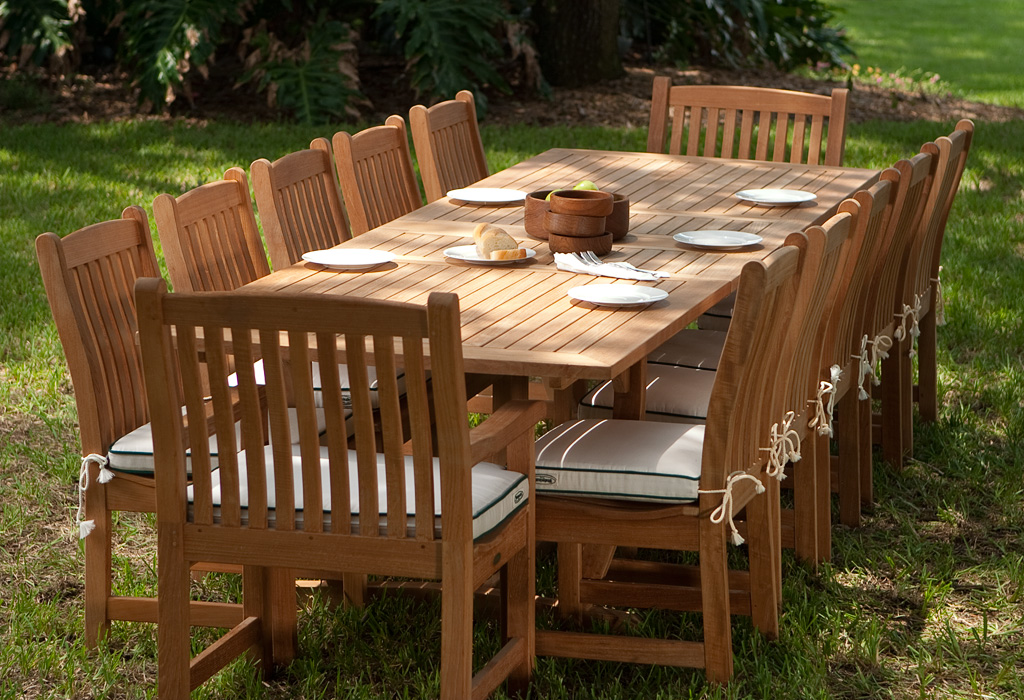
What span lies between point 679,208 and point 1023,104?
8.31 m

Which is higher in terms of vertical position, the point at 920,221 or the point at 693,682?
the point at 920,221

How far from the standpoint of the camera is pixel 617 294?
296 centimetres

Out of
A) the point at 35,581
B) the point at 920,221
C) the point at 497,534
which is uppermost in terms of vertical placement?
the point at 920,221

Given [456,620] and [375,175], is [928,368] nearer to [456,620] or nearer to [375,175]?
[375,175]

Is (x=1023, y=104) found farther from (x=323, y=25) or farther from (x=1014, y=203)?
(x=323, y=25)

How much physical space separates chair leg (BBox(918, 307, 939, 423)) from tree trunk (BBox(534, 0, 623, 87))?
6.28m

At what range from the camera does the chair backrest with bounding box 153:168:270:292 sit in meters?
3.14

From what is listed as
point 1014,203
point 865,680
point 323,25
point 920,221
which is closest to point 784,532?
point 865,680

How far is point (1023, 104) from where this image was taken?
37.0 ft

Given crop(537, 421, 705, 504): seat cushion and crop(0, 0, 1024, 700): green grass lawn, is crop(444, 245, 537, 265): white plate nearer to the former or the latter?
crop(537, 421, 705, 504): seat cushion

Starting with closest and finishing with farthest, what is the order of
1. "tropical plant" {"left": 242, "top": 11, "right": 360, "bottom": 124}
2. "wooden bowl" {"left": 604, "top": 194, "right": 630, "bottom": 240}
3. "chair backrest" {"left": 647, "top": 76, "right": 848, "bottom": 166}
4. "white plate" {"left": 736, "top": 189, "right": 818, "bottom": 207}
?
"wooden bowl" {"left": 604, "top": 194, "right": 630, "bottom": 240} < "white plate" {"left": 736, "top": 189, "right": 818, "bottom": 207} < "chair backrest" {"left": 647, "top": 76, "right": 848, "bottom": 166} < "tropical plant" {"left": 242, "top": 11, "right": 360, "bottom": 124}

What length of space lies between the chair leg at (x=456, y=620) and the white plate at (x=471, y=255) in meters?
1.17

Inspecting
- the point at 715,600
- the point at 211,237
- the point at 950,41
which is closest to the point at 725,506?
the point at 715,600

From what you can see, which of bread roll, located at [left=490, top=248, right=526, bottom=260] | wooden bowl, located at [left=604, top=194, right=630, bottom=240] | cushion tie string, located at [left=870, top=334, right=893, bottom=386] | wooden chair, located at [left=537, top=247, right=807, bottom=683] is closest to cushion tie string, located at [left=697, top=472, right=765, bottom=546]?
wooden chair, located at [left=537, top=247, right=807, bottom=683]
